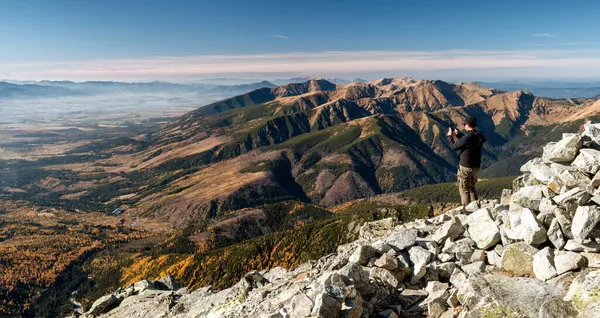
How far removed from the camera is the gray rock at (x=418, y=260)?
20.1 meters

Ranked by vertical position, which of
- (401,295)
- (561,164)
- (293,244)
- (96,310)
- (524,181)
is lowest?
(293,244)

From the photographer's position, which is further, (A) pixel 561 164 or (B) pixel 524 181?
(B) pixel 524 181

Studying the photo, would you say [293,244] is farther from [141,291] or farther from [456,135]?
[456,135]

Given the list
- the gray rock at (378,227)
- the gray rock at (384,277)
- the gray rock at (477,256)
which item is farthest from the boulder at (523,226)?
the gray rock at (378,227)

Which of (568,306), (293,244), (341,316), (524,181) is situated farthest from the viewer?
(293,244)

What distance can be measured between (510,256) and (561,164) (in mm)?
7546

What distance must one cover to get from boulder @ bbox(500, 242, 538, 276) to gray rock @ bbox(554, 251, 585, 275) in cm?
129

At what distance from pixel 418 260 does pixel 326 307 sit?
7.98 meters

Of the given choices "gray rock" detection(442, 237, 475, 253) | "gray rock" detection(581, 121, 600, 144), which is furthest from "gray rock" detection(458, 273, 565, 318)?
"gray rock" detection(581, 121, 600, 144)

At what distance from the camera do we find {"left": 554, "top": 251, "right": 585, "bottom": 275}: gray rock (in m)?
15.9

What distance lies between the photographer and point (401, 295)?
1919cm

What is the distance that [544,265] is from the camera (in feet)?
54.0

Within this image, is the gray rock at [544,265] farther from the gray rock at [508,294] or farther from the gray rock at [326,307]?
the gray rock at [326,307]

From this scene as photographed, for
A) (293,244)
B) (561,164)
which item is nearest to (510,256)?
(561,164)
